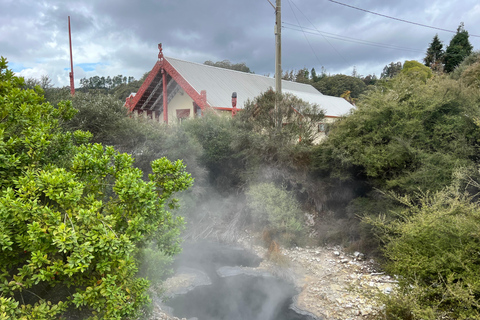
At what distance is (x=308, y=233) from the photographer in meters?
12.4

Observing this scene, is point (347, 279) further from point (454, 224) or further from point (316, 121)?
point (316, 121)

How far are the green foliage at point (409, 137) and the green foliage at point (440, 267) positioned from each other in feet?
11.4

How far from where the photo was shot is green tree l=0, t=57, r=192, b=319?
10.7ft

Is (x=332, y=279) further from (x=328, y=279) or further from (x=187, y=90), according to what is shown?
(x=187, y=90)

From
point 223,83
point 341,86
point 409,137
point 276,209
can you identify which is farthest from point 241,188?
point 341,86

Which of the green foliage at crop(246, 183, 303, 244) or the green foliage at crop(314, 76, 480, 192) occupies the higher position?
the green foliage at crop(314, 76, 480, 192)

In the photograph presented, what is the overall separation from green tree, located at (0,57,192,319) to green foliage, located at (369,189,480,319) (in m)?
4.85

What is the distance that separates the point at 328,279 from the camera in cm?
956

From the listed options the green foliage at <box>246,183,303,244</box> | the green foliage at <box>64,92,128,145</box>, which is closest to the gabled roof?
the green foliage at <box>64,92,128,145</box>

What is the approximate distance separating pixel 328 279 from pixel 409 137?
566cm

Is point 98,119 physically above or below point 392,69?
below

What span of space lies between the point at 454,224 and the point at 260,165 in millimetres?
7547

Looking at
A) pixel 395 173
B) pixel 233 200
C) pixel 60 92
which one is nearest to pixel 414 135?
pixel 395 173

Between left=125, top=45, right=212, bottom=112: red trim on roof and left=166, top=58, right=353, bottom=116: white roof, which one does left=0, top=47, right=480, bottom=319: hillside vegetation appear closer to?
left=125, top=45, right=212, bottom=112: red trim on roof
